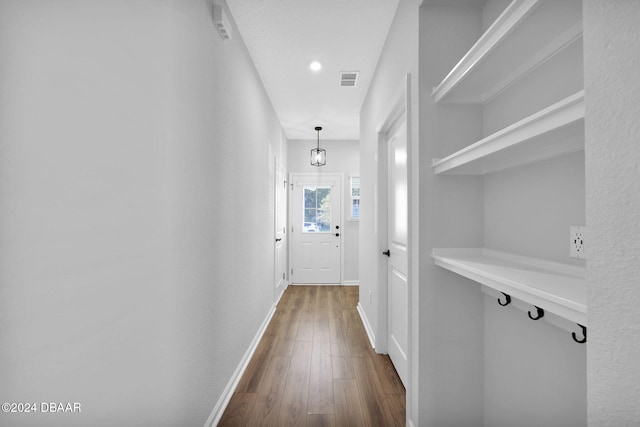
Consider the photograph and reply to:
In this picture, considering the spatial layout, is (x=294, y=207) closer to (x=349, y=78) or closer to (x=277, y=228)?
(x=277, y=228)

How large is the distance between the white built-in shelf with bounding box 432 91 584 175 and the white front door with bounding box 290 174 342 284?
4.02 meters

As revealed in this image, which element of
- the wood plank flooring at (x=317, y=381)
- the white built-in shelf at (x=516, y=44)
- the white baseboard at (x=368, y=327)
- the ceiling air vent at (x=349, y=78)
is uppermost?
the ceiling air vent at (x=349, y=78)

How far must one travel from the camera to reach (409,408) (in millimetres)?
1589

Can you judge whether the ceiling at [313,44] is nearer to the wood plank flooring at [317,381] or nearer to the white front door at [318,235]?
the white front door at [318,235]

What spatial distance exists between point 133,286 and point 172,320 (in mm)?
221

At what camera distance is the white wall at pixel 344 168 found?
5.29 meters

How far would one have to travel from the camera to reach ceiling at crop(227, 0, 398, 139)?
2.00m

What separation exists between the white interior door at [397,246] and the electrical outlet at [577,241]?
1.06 meters

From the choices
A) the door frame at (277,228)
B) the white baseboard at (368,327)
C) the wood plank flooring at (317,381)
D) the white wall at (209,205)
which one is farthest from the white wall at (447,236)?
the door frame at (277,228)

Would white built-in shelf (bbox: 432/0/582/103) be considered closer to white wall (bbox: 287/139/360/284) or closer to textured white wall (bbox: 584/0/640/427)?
textured white wall (bbox: 584/0/640/427)

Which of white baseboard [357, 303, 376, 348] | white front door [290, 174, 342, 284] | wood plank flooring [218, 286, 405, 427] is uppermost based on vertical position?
white front door [290, 174, 342, 284]

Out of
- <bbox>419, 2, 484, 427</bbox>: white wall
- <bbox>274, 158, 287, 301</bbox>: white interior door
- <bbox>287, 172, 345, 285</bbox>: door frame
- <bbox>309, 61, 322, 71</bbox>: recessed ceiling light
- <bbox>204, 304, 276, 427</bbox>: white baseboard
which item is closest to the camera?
<bbox>419, 2, 484, 427</bbox>: white wall

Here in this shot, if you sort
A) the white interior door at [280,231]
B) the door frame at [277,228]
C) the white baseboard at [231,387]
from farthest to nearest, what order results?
the white interior door at [280,231] → the door frame at [277,228] → the white baseboard at [231,387]

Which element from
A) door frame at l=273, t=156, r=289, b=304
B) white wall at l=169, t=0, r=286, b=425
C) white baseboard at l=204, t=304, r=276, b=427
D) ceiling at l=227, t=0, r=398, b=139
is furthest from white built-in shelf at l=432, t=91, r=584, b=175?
door frame at l=273, t=156, r=289, b=304
